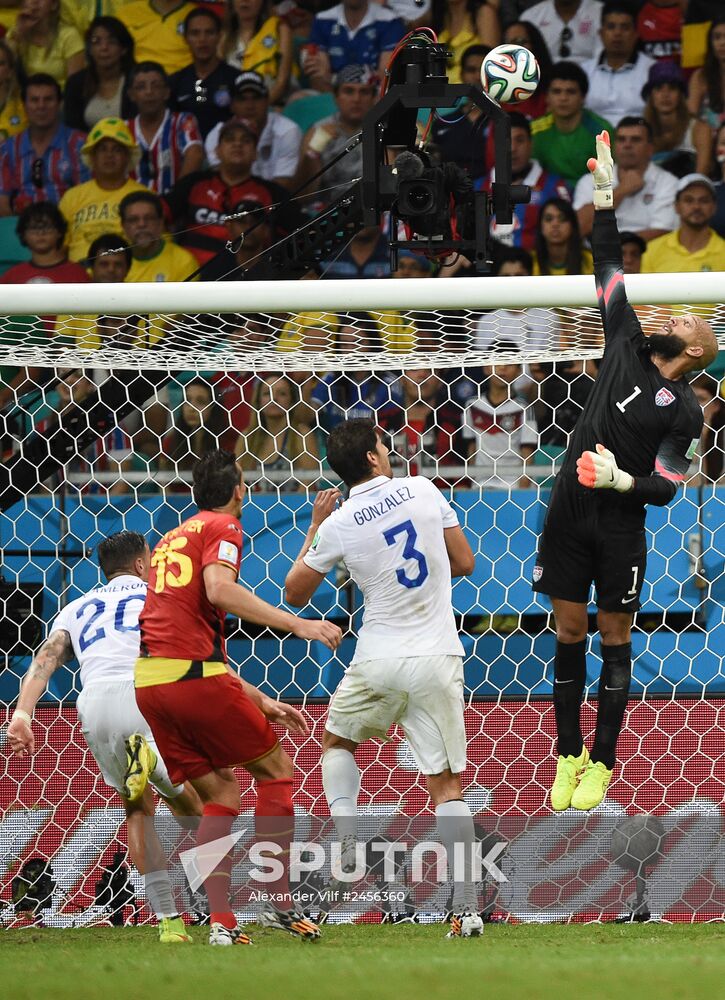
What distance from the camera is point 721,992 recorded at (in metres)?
3.57

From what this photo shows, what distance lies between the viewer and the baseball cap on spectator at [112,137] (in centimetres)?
943

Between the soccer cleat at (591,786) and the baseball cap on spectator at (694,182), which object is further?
the baseball cap on spectator at (694,182)

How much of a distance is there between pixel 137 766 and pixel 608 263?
8.81 ft

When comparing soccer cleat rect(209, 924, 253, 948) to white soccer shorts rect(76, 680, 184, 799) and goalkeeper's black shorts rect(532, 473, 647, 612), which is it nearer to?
white soccer shorts rect(76, 680, 184, 799)

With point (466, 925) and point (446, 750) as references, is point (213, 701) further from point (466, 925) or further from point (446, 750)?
point (466, 925)

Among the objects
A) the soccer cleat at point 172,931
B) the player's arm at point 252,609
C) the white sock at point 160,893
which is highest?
the player's arm at point 252,609

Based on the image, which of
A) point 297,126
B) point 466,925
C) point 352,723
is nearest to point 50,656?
point 352,723

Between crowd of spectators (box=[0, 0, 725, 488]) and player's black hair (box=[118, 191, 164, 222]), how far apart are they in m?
0.01

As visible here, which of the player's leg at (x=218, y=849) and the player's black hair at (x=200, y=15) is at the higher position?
the player's black hair at (x=200, y=15)

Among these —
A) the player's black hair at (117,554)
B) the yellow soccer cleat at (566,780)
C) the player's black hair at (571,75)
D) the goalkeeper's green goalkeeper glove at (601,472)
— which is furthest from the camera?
the player's black hair at (571,75)

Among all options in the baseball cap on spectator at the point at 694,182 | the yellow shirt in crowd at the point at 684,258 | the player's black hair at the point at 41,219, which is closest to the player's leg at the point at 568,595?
the yellow shirt in crowd at the point at 684,258

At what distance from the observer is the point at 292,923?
491 cm

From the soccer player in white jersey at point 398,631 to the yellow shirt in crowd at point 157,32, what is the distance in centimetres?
553

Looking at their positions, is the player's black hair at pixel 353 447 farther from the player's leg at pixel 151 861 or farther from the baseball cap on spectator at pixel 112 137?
the baseball cap on spectator at pixel 112 137
